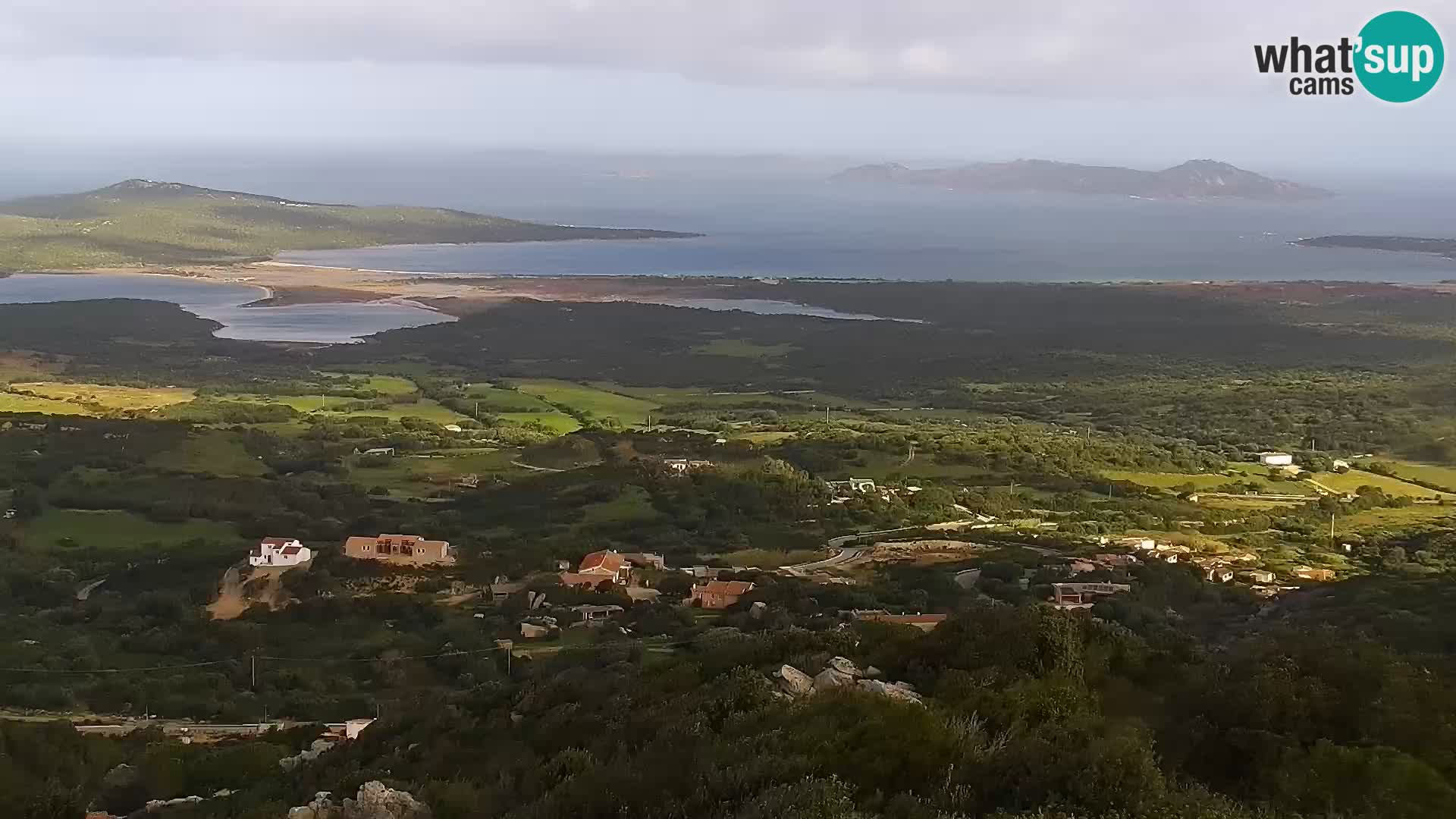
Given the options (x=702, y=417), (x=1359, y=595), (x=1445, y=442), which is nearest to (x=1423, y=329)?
(x=1445, y=442)

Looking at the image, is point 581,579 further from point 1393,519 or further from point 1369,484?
point 1369,484

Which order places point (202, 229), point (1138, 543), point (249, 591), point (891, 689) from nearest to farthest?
point (891, 689) → point (249, 591) → point (1138, 543) → point (202, 229)

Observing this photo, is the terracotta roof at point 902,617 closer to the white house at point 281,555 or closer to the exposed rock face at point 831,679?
the exposed rock face at point 831,679

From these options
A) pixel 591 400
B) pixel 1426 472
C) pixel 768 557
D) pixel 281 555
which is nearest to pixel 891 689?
pixel 768 557

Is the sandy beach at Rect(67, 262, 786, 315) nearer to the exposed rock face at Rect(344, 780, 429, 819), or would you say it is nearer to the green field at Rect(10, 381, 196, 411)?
the green field at Rect(10, 381, 196, 411)

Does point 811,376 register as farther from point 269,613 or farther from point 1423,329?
point 269,613

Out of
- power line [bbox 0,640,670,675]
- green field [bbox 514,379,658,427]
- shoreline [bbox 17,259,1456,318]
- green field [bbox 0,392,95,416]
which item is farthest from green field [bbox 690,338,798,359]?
power line [bbox 0,640,670,675]
